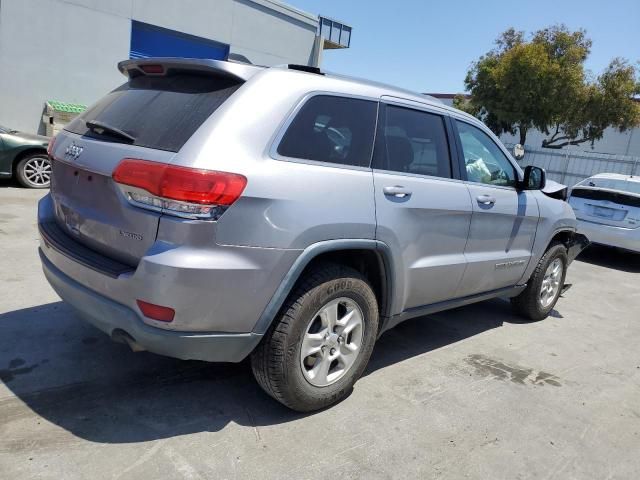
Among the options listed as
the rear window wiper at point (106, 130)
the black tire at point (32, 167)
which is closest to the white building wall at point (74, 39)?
the black tire at point (32, 167)

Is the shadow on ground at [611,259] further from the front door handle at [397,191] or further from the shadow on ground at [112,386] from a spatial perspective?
the front door handle at [397,191]

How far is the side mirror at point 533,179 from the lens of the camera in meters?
4.54

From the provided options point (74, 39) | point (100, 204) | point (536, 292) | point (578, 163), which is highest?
point (74, 39)

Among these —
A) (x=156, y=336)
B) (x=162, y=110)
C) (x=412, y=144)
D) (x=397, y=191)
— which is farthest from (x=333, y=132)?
(x=156, y=336)

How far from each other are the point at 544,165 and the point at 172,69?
1794 centimetres

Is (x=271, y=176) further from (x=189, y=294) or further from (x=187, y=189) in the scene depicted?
(x=189, y=294)

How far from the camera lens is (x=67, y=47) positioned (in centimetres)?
1313

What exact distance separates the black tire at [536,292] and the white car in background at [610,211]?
4.12 meters

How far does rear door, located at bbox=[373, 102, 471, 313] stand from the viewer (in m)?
3.22

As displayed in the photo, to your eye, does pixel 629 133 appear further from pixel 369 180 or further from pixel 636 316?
pixel 369 180

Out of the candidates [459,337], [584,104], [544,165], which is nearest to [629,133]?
[584,104]

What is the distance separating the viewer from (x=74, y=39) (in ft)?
43.2

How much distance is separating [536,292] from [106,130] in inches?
165

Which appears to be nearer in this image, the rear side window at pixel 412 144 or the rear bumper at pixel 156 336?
the rear bumper at pixel 156 336
